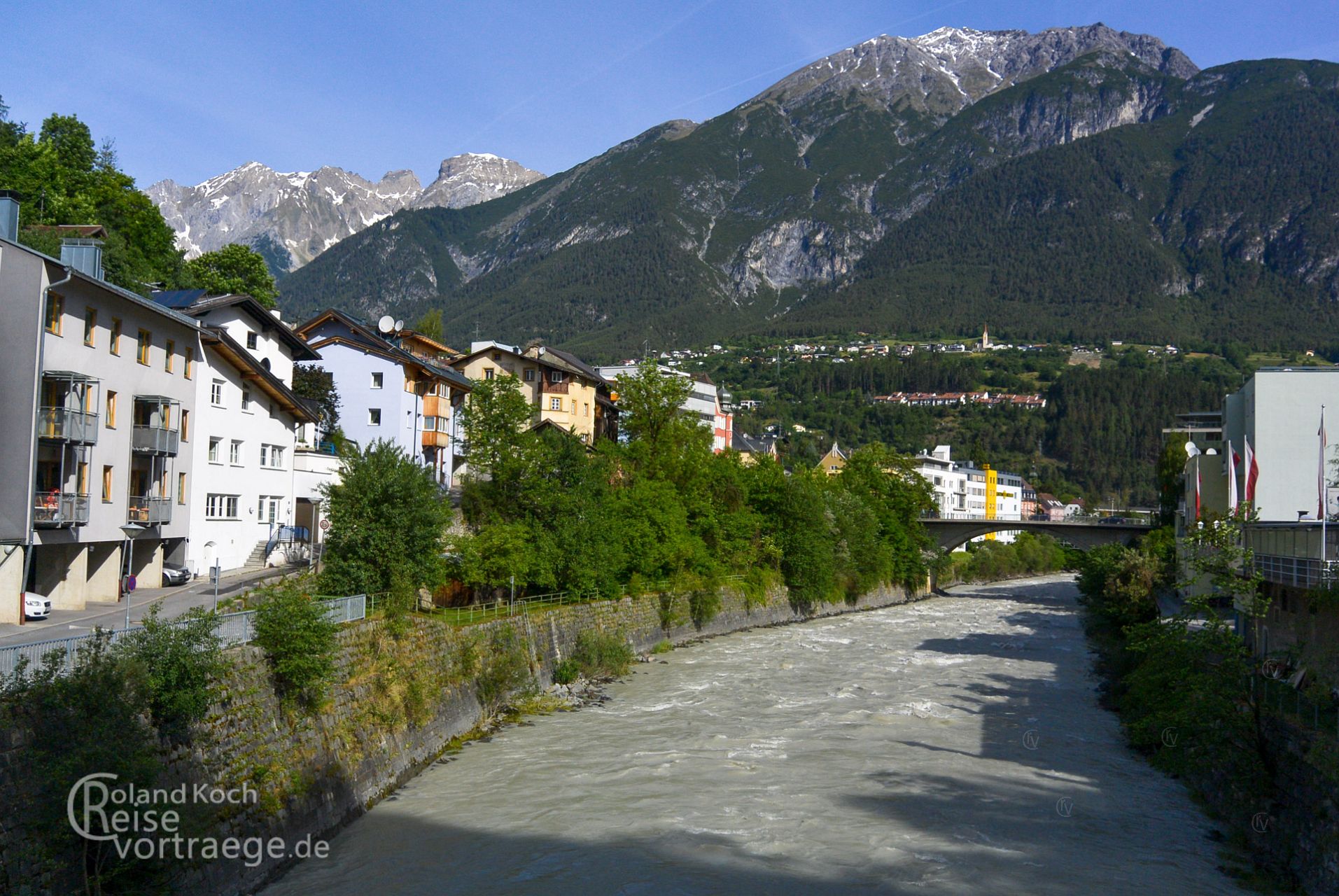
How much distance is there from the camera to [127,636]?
55.2 feet

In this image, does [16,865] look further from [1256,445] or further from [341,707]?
[1256,445]

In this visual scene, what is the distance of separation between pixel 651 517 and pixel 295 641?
31.8 metres

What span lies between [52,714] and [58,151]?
200ft

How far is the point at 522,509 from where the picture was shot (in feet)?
148

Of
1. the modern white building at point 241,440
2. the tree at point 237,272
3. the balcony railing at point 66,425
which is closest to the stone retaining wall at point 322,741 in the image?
the balcony railing at point 66,425

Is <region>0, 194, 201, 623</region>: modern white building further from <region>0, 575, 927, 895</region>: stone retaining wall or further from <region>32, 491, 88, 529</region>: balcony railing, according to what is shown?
<region>0, 575, 927, 895</region>: stone retaining wall

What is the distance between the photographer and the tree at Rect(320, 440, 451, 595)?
29.6 metres

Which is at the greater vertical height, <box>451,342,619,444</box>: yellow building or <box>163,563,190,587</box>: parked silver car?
<box>451,342,619,444</box>: yellow building

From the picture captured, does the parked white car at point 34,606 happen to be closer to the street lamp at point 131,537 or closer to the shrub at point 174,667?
the street lamp at point 131,537

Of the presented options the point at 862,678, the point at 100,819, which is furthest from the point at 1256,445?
the point at 100,819

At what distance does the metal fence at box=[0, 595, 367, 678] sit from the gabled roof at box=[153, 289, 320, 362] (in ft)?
69.5

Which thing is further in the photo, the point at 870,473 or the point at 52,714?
the point at 870,473

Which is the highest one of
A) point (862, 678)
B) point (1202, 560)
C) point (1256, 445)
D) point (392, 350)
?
point (392, 350)

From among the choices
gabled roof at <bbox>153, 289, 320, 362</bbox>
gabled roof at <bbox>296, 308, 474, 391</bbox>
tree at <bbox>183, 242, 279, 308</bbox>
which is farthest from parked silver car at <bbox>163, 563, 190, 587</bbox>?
tree at <bbox>183, 242, 279, 308</bbox>
